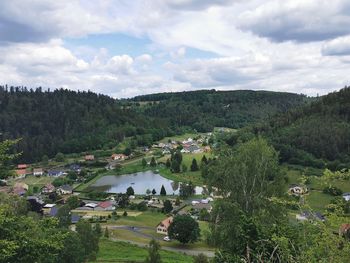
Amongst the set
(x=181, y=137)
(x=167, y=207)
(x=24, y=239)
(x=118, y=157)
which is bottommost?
(x=167, y=207)

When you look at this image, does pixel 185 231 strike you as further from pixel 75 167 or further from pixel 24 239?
pixel 75 167

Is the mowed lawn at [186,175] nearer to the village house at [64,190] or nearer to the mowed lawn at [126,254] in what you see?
the village house at [64,190]

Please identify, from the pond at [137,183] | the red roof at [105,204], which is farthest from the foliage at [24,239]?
the pond at [137,183]

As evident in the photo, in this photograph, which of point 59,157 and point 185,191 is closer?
point 185,191

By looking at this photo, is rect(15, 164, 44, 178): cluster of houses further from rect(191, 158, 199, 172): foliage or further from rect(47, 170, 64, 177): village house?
rect(191, 158, 199, 172): foliage

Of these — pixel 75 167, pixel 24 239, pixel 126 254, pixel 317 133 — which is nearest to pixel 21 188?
pixel 75 167
